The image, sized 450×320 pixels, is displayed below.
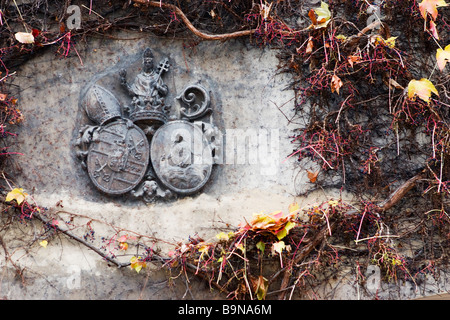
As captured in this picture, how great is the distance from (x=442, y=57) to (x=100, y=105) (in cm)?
252

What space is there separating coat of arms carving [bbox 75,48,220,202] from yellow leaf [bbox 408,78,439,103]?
58.0 inches

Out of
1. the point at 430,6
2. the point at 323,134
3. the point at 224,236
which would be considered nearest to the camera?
the point at 430,6

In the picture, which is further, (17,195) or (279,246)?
(17,195)

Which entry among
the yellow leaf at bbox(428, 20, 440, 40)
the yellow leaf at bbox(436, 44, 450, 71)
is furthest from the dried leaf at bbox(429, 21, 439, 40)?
the yellow leaf at bbox(436, 44, 450, 71)

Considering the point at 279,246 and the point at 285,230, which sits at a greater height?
the point at 285,230

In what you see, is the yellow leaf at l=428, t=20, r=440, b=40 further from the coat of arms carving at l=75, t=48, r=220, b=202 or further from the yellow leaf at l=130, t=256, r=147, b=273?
the yellow leaf at l=130, t=256, r=147, b=273

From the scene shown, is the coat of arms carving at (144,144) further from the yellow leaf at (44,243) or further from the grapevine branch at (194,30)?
the yellow leaf at (44,243)

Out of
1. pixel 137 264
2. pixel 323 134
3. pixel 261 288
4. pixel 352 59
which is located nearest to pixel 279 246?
pixel 261 288

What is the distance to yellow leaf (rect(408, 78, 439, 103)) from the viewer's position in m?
4.87

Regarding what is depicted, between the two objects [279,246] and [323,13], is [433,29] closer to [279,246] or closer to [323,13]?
[323,13]

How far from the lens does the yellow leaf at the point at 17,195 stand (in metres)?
4.94

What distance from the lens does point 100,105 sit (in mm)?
5129

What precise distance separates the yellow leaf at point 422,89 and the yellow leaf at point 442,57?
15 cm

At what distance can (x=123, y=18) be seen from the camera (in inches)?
209
